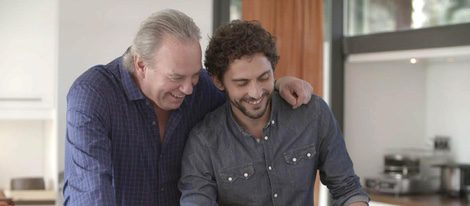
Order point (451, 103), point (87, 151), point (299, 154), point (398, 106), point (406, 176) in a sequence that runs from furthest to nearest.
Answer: point (398, 106) < point (451, 103) < point (406, 176) < point (299, 154) < point (87, 151)

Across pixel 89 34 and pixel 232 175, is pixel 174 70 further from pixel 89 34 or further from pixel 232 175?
pixel 89 34

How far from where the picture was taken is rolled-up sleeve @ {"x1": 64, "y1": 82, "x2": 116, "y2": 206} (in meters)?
1.70

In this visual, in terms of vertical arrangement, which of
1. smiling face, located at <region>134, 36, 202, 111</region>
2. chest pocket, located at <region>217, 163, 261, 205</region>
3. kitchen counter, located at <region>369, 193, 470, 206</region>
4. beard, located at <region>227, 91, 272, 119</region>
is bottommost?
kitchen counter, located at <region>369, 193, 470, 206</region>

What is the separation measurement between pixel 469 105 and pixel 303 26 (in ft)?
4.06

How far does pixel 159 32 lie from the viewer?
1.85 meters

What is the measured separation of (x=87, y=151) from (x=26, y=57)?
3.00 metres

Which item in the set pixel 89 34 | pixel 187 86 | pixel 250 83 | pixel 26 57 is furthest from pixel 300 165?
pixel 26 57

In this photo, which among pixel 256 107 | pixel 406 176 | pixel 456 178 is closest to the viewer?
pixel 256 107

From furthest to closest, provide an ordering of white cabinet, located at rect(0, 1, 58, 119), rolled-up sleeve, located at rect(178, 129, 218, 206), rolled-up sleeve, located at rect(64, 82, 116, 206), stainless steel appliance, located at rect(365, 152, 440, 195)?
stainless steel appliance, located at rect(365, 152, 440, 195)
white cabinet, located at rect(0, 1, 58, 119)
rolled-up sleeve, located at rect(178, 129, 218, 206)
rolled-up sleeve, located at rect(64, 82, 116, 206)

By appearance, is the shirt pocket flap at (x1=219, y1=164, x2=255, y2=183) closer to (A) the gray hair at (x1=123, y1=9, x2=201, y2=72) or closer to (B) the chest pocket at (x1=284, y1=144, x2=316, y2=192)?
(B) the chest pocket at (x1=284, y1=144, x2=316, y2=192)

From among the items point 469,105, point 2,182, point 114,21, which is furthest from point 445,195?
point 2,182

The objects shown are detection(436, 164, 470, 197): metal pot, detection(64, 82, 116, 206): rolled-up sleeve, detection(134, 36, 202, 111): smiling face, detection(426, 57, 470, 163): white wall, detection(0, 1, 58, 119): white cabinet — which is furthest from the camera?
detection(426, 57, 470, 163): white wall

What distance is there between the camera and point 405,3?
16.2ft

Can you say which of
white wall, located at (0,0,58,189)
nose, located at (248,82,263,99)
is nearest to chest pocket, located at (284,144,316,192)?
nose, located at (248,82,263,99)
